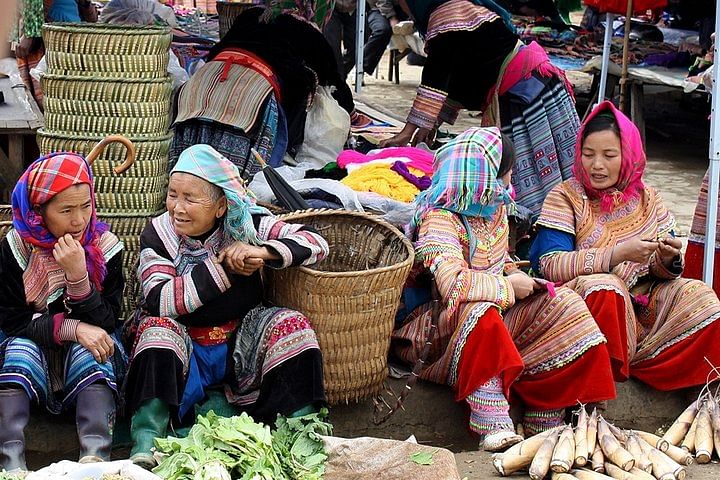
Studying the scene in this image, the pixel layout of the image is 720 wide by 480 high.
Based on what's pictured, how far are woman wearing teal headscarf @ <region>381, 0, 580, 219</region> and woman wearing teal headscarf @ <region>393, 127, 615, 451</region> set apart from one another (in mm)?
1273

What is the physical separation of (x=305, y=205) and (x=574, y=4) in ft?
24.8

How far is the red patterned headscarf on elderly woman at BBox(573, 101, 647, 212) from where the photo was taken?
396 centimetres

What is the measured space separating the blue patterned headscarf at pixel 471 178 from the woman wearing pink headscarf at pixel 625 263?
41 cm

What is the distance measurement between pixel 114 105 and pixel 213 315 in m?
1.08

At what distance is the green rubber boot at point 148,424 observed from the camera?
3231 mm

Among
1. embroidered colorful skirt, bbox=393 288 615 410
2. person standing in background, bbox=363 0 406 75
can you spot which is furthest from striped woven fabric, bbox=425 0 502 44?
person standing in background, bbox=363 0 406 75

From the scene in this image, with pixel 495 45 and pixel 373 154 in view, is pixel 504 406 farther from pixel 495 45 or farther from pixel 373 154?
pixel 495 45

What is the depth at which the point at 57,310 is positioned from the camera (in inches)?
131

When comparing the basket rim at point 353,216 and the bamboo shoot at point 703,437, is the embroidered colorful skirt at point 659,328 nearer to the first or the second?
the bamboo shoot at point 703,437

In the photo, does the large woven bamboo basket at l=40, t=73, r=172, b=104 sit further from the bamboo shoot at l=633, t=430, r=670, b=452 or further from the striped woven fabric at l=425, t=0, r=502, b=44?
the bamboo shoot at l=633, t=430, r=670, b=452

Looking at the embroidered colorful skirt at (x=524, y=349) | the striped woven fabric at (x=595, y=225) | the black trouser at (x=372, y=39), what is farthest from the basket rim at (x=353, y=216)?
the black trouser at (x=372, y=39)

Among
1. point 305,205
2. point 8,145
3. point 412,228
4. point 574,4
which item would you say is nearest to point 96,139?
point 305,205

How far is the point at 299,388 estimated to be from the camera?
3393 millimetres

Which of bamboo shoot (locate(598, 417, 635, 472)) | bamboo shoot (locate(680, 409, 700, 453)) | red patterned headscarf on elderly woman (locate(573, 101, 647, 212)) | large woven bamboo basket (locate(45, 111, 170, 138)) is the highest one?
large woven bamboo basket (locate(45, 111, 170, 138))
